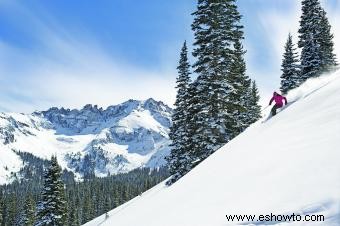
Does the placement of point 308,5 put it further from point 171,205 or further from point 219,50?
point 171,205

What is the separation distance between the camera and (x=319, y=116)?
45.0 ft

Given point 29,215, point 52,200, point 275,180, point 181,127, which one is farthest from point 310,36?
point 29,215

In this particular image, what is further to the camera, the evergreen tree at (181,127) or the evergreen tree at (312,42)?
the evergreen tree at (312,42)

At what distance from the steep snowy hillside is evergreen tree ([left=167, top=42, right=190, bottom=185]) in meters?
18.0

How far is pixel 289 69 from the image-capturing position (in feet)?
174

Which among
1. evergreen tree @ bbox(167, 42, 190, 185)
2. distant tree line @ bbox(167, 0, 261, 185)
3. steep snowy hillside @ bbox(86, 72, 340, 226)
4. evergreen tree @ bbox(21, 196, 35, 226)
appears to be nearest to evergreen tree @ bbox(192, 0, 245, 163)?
distant tree line @ bbox(167, 0, 261, 185)

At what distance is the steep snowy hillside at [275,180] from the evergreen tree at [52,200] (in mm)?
29074

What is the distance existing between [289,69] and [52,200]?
3161cm

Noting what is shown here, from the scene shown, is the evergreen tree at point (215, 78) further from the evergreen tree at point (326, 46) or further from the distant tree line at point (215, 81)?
the evergreen tree at point (326, 46)

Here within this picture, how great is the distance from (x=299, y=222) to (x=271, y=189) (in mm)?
1986

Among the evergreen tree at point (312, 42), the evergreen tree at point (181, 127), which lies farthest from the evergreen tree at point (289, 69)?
the evergreen tree at point (181, 127)

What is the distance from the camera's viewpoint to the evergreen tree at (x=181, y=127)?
34541 millimetres

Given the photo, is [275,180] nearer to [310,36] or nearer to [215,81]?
[215,81]

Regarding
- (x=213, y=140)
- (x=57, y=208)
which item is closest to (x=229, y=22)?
(x=213, y=140)
